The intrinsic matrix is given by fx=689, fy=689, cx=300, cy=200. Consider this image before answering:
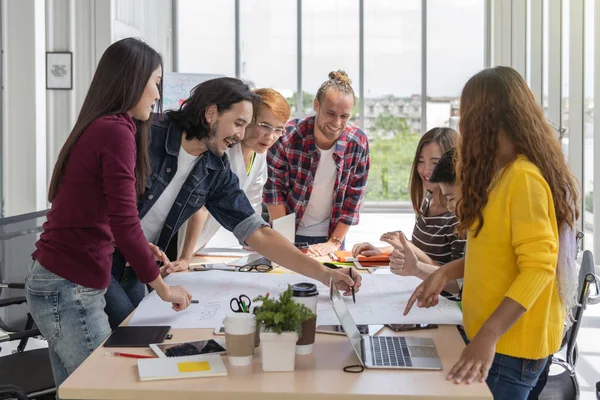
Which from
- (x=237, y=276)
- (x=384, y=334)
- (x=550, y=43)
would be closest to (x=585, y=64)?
(x=550, y=43)

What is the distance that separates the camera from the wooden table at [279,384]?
1.37 meters

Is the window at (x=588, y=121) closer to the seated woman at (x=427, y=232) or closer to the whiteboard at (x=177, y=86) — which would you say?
the seated woman at (x=427, y=232)

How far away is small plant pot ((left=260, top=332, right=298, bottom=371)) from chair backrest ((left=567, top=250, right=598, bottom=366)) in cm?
111

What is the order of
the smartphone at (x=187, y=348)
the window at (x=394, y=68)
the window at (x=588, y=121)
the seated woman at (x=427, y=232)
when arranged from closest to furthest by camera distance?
the smartphone at (x=187, y=348) < the seated woman at (x=427, y=232) < the window at (x=588, y=121) < the window at (x=394, y=68)

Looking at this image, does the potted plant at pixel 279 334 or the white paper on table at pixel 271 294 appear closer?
the potted plant at pixel 279 334

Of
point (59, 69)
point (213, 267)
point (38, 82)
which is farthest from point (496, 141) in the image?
point (59, 69)

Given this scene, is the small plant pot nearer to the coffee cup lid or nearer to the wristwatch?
the coffee cup lid

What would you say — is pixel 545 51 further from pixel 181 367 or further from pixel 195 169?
pixel 181 367

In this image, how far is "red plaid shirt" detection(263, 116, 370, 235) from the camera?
3.42 m

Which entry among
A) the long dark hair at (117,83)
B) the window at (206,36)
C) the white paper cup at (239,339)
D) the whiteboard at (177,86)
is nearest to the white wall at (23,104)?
the whiteboard at (177,86)

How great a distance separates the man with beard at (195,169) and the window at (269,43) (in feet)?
19.6

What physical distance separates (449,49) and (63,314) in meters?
7.07

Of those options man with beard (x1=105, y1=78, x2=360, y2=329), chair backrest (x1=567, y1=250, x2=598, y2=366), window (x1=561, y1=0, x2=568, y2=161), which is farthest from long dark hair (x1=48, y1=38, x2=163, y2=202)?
window (x1=561, y1=0, x2=568, y2=161)

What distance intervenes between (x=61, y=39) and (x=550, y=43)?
4142 millimetres
